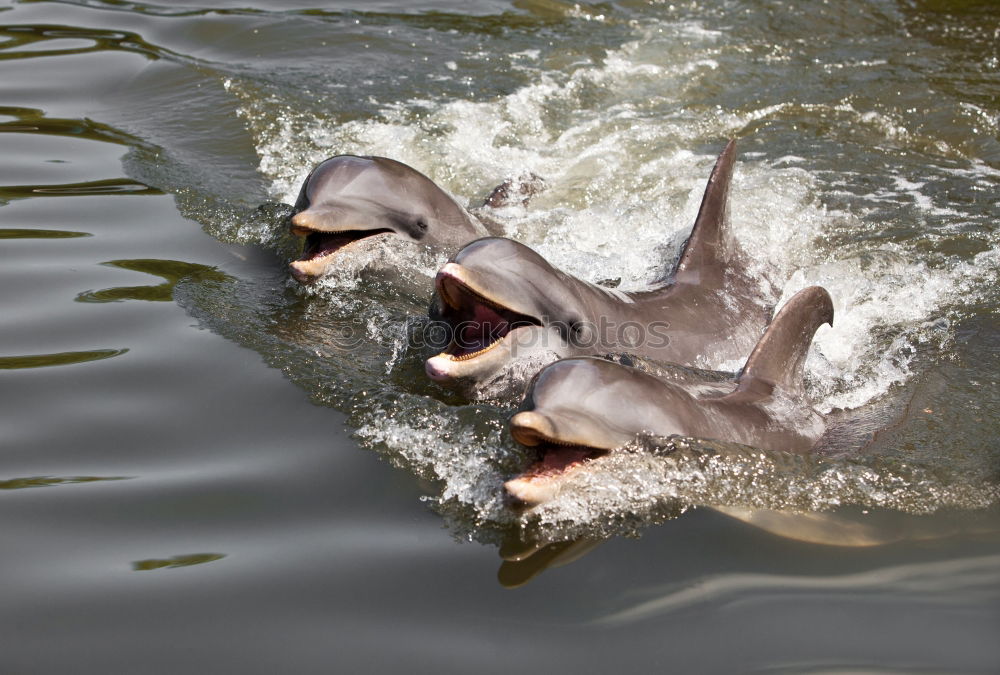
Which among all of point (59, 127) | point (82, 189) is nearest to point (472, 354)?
point (82, 189)

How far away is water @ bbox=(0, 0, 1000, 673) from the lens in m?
4.12

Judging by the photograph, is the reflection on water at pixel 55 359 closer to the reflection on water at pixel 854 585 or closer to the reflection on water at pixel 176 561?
the reflection on water at pixel 176 561

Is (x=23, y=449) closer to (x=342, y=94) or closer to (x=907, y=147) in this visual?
(x=342, y=94)

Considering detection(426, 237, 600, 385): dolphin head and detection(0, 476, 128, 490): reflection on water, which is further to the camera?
detection(426, 237, 600, 385): dolphin head

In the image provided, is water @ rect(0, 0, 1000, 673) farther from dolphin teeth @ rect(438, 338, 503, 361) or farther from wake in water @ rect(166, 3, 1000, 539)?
dolphin teeth @ rect(438, 338, 503, 361)

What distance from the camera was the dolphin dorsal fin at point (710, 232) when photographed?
7.62 meters

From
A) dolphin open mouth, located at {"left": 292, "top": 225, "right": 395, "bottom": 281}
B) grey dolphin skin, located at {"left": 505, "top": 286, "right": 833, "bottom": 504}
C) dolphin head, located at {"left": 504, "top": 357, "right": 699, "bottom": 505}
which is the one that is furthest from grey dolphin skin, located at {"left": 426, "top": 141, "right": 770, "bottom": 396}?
dolphin open mouth, located at {"left": 292, "top": 225, "right": 395, "bottom": 281}

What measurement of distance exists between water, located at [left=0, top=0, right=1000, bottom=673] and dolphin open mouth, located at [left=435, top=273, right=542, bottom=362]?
1.10 ft

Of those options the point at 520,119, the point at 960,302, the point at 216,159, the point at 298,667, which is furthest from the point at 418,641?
the point at 520,119

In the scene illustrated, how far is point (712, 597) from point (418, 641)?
Result: 118 centimetres

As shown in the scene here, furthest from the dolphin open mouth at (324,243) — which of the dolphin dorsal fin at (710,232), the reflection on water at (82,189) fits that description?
the dolphin dorsal fin at (710,232)

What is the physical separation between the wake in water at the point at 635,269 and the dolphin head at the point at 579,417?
10 centimetres

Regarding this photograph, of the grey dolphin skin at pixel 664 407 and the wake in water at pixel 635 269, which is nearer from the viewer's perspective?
the grey dolphin skin at pixel 664 407

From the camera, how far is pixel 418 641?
157 inches
